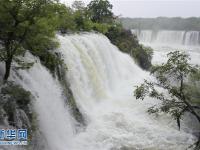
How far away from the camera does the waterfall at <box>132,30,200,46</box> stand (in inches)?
1625

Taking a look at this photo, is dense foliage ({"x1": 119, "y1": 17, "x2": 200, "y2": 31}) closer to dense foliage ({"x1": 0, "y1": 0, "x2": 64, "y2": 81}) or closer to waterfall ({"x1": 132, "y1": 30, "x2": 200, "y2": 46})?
waterfall ({"x1": 132, "y1": 30, "x2": 200, "y2": 46})

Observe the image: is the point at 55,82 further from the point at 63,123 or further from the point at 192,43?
the point at 192,43

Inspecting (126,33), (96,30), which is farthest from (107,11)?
(96,30)

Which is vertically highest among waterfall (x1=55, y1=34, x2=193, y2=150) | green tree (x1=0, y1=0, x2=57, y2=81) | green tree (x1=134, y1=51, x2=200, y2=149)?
green tree (x1=0, y1=0, x2=57, y2=81)

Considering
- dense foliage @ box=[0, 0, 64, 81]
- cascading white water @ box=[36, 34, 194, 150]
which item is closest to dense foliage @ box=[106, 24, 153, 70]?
cascading white water @ box=[36, 34, 194, 150]

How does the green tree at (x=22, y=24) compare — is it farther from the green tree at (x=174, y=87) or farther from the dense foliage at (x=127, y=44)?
the dense foliage at (x=127, y=44)

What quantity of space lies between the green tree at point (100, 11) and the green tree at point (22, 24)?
16.9 metres

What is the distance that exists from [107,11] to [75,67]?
13872 millimetres

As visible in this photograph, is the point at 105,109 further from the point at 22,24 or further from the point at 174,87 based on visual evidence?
the point at 22,24

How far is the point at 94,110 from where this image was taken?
1341 centimetres

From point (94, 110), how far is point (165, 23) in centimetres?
3876

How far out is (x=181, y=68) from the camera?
8.07 metres

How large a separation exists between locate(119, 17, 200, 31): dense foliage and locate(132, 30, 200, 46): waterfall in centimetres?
253

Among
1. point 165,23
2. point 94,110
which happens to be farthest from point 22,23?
point 165,23
